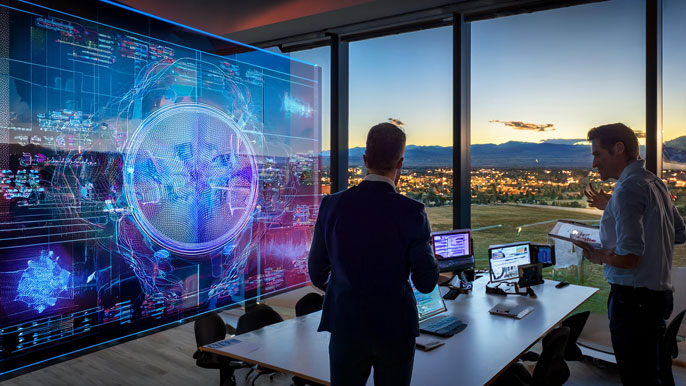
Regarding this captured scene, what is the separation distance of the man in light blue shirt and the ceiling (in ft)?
7.71

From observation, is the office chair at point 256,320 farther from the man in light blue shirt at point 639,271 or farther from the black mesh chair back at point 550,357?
the man in light blue shirt at point 639,271

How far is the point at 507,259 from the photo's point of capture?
394cm

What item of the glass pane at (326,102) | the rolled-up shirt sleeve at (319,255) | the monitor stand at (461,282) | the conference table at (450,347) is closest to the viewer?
the rolled-up shirt sleeve at (319,255)

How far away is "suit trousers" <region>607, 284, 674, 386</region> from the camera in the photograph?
7.74ft

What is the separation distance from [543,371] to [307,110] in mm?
3085

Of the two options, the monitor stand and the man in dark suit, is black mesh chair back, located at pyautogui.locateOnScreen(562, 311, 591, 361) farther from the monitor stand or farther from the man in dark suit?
the man in dark suit

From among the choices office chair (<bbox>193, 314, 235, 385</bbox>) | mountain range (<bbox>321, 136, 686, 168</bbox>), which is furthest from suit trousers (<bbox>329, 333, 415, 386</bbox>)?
mountain range (<bbox>321, 136, 686, 168</bbox>)

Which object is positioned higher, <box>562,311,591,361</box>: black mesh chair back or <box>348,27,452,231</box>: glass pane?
<box>348,27,452,231</box>: glass pane

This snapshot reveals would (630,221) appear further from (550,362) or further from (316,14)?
(316,14)

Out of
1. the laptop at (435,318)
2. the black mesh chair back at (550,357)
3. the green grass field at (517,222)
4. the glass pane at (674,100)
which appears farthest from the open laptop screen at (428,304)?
the glass pane at (674,100)

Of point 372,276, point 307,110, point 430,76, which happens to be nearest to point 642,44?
point 430,76

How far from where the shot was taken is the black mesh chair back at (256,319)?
3.05 meters

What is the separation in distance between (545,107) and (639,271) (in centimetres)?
274

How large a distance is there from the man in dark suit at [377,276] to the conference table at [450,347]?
1.05 ft
